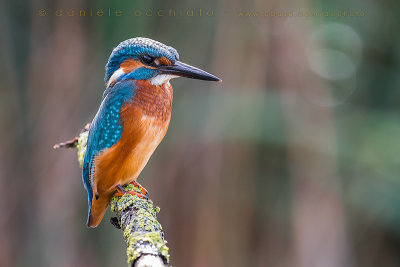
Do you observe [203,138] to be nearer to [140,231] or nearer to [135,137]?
[135,137]

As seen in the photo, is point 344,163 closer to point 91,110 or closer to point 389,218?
point 389,218

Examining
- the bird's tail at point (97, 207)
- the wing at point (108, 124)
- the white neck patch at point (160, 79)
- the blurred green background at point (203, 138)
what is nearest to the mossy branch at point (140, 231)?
the bird's tail at point (97, 207)

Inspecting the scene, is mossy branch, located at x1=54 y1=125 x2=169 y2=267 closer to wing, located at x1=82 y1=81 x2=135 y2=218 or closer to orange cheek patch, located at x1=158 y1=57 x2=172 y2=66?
wing, located at x1=82 y1=81 x2=135 y2=218

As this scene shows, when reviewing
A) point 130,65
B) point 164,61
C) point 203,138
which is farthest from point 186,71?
point 203,138

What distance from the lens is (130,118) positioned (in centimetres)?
178

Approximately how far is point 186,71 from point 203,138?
1.61 meters

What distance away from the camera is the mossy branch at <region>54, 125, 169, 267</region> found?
1.04 metres

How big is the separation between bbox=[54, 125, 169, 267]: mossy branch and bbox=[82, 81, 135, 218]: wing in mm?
174

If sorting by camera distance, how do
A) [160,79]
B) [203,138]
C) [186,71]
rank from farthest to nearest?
[203,138]
[160,79]
[186,71]

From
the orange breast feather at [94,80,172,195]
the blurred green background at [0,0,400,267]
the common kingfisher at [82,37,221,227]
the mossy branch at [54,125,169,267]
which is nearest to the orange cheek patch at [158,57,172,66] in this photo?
the common kingfisher at [82,37,221,227]

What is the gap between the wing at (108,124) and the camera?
177 centimetres

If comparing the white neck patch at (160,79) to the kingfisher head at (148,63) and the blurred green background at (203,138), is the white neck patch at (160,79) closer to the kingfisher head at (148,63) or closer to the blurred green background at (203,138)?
the kingfisher head at (148,63)

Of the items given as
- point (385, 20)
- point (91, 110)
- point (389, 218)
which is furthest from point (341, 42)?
point (91, 110)

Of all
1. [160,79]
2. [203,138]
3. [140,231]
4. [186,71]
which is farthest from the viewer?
[203,138]
